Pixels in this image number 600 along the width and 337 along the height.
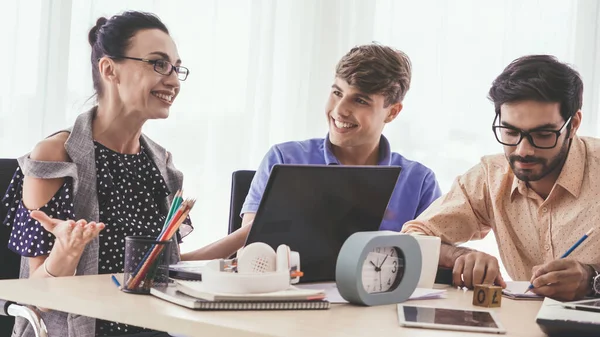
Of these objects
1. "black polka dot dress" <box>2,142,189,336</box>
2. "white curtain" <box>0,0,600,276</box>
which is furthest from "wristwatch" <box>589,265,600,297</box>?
"white curtain" <box>0,0,600,276</box>

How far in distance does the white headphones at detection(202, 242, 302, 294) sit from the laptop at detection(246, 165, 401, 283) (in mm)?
78

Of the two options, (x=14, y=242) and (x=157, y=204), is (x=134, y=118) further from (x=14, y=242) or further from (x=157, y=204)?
(x=14, y=242)

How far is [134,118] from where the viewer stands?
213 cm

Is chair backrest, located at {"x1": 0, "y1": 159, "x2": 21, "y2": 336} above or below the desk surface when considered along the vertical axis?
A: below

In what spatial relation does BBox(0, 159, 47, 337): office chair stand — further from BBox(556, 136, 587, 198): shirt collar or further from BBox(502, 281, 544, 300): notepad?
BBox(556, 136, 587, 198): shirt collar

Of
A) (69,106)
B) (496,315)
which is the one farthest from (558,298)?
(69,106)

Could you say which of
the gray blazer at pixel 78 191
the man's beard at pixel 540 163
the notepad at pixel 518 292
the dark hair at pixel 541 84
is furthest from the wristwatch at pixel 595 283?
the gray blazer at pixel 78 191

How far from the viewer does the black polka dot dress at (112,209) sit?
1839 mm

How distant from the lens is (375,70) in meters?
2.43

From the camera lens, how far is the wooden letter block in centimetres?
145

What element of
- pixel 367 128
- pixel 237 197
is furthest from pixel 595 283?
pixel 237 197

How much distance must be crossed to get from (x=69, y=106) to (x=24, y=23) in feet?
1.20

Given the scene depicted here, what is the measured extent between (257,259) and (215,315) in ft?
0.57

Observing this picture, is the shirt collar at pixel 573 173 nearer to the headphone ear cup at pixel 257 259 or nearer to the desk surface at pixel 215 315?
the desk surface at pixel 215 315
